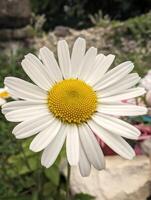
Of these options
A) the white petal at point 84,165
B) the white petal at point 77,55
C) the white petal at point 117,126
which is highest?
the white petal at point 77,55

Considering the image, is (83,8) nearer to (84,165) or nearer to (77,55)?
(77,55)

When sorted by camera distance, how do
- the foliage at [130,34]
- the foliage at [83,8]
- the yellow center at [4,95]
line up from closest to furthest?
1. the yellow center at [4,95]
2. the foliage at [130,34]
3. the foliage at [83,8]

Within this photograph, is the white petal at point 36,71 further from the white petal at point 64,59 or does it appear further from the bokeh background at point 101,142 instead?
the bokeh background at point 101,142

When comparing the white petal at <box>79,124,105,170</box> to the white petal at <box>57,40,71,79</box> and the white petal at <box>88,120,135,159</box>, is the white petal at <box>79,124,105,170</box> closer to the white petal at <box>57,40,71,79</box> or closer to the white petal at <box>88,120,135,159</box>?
the white petal at <box>88,120,135,159</box>

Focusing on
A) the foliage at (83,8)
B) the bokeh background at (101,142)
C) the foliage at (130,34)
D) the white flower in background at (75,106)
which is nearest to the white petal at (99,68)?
the white flower in background at (75,106)

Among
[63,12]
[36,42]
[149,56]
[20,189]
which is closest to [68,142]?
[20,189]

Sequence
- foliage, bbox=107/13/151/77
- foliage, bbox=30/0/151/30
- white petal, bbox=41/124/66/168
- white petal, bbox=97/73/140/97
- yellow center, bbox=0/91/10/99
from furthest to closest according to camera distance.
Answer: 1. foliage, bbox=30/0/151/30
2. foliage, bbox=107/13/151/77
3. yellow center, bbox=0/91/10/99
4. white petal, bbox=97/73/140/97
5. white petal, bbox=41/124/66/168

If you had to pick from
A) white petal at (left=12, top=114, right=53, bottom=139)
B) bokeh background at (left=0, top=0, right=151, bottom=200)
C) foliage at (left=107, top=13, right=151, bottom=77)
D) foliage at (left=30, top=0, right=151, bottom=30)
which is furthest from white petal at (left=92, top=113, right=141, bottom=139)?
foliage at (left=30, top=0, right=151, bottom=30)
